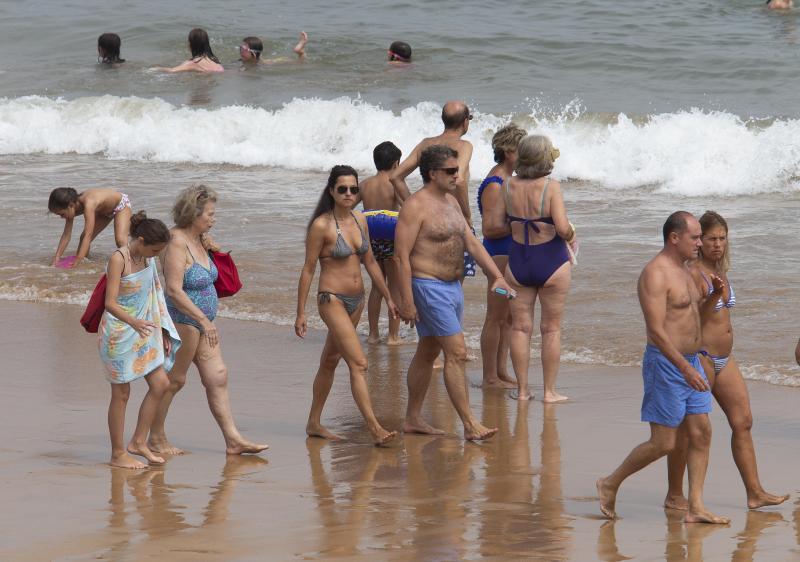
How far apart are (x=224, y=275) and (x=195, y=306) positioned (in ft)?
0.95

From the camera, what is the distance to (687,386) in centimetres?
562

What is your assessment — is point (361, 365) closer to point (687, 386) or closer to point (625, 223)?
point (687, 386)

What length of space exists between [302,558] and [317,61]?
19.1m

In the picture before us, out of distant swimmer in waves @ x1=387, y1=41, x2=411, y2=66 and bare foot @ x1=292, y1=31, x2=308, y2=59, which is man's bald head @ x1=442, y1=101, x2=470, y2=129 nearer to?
distant swimmer in waves @ x1=387, y1=41, x2=411, y2=66

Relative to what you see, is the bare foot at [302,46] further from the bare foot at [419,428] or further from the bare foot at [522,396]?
the bare foot at [419,428]

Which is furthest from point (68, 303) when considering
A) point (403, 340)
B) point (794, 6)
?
point (794, 6)

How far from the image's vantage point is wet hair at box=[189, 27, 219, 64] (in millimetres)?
23016

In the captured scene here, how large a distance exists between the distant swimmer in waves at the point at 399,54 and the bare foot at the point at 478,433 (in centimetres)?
1617

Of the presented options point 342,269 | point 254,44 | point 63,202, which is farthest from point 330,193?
point 254,44

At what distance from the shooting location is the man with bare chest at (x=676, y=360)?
220 inches

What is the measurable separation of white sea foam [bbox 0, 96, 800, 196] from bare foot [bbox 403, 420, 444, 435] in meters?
9.18

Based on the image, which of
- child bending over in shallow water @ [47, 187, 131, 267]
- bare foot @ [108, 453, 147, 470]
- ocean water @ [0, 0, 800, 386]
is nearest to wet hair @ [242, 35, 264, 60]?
ocean water @ [0, 0, 800, 386]

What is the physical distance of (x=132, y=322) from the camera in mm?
6398

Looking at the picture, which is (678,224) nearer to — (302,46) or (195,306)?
(195,306)
